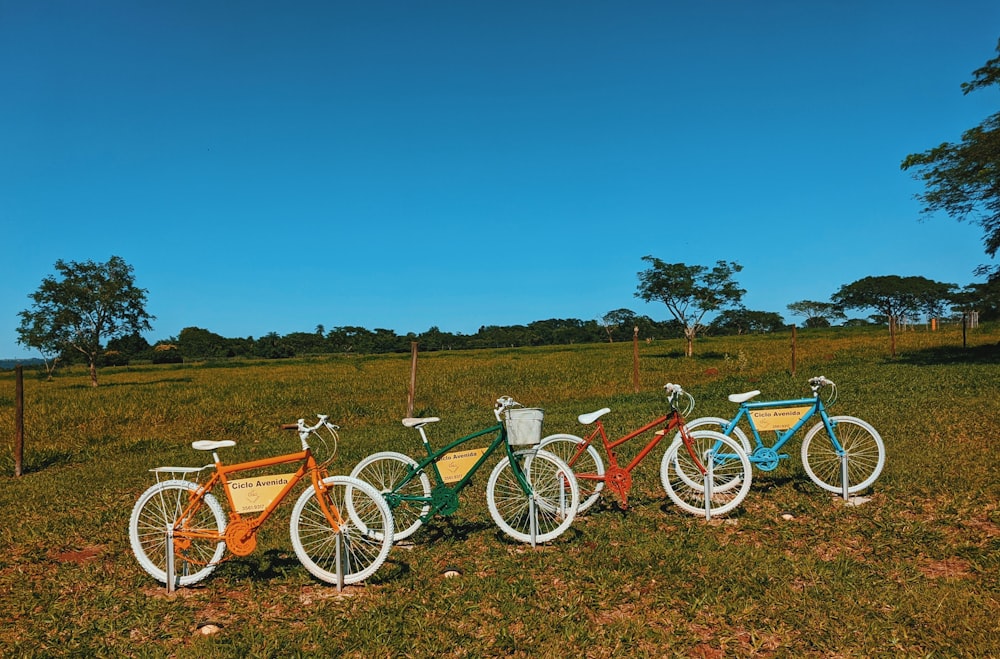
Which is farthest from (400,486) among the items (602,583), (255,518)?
(602,583)

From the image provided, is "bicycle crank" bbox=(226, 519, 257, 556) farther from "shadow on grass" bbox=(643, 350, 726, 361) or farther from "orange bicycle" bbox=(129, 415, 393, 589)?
"shadow on grass" bbox=(643, 350, 726, 361)

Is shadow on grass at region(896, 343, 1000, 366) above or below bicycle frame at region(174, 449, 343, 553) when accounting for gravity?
above

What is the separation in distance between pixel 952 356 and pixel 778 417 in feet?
70.0

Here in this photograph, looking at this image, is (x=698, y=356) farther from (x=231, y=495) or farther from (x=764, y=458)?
(x=231, y=495)

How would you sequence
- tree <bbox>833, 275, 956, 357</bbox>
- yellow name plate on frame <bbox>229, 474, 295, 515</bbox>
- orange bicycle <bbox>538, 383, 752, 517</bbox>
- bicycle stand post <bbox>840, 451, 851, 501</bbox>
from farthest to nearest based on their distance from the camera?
tree <bbox>833, 275, 956, 357</bbox>
bicycle stand post <bbox>840, 451, 851, 501</bbox>
orange bicycle <bbox>538, 383, 752, 517</bbox>
yellow name plate on frame <bbox>229, 474, 295, 515</bbox>

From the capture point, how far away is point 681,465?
225 inches

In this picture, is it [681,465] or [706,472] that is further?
Answer: [681,465]

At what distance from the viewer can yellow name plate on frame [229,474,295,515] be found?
3.97 meters

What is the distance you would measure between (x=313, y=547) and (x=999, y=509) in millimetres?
6067

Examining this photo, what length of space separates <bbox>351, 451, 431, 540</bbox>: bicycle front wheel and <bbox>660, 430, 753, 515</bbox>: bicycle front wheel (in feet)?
7.36

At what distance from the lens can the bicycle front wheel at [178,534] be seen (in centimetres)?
405

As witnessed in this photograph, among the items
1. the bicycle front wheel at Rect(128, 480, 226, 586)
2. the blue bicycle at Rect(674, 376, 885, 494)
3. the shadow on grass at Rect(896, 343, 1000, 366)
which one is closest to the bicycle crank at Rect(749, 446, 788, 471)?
the blue bicycle at Rect(674, 376, 885, 494)

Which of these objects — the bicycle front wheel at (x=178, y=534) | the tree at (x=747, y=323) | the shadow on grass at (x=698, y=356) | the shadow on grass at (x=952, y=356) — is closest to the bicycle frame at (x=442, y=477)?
the bicycle front wheel at (x=178, y=534)

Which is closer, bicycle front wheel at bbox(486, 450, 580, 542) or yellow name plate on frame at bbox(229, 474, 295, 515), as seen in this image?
yellow name plate on frame at bbox(229, 474, 295, 515)
